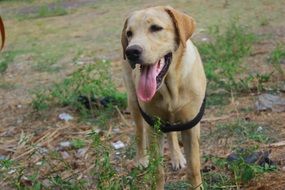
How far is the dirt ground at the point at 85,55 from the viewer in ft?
17.0

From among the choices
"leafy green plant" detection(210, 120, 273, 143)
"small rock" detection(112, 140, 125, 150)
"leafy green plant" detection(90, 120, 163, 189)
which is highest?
"leafy green plant" detection(90, 120, 163, 189)

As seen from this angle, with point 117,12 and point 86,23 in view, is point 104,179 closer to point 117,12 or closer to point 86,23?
point 86,23

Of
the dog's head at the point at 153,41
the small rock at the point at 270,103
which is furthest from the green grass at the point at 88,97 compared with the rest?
the dog's head at the point at 153,41

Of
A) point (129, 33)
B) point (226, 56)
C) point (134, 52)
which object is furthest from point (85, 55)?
point (134, 52)

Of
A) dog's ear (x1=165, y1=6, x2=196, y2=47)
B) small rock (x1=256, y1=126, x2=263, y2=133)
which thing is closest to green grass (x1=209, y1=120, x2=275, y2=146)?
small rock (x1=256, y1=126, x2=263, y2=133)

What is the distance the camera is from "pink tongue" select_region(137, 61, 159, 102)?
11.7 ft

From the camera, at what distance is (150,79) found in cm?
359

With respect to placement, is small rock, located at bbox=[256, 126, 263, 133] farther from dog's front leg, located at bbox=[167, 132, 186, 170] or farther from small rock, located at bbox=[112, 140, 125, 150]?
small rock, located at bbox=[112, 140, 125, 150]

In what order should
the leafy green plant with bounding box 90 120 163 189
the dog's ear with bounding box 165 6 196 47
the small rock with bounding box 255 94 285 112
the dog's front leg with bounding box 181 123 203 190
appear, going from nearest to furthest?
the leafy green plant with bounding box 90 120 163 189 → the dog's ear with bounding box 165 6 196 47 → the dog's front leg with bounding box 181 123 203 190 → the small rock with bounding box 255 94 285 112

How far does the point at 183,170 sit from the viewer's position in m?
4.54

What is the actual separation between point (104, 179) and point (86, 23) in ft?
31.4

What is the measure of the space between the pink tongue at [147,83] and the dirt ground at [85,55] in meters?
0.94

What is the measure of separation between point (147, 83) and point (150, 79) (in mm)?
35

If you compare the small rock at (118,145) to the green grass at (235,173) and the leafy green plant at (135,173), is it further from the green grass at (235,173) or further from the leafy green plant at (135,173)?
the leafy green plant at (135,173)
